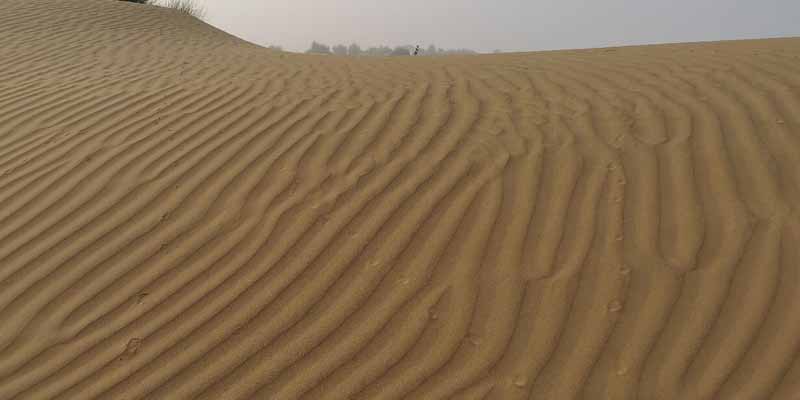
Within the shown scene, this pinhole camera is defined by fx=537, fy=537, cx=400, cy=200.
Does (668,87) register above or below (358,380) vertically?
above

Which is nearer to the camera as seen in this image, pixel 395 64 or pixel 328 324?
pixel 328 324

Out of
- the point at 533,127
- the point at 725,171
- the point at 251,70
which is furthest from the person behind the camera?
the point at 251,70

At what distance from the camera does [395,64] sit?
6.30 metres

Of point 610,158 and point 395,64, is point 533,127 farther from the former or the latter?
point 395,64

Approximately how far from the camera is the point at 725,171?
289 centimetres

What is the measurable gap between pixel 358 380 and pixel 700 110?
9.47 feet

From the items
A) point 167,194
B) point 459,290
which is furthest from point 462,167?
point 167,194

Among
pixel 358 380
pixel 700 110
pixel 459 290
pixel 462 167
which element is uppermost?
pixel 700 110

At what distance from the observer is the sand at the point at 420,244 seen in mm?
2143

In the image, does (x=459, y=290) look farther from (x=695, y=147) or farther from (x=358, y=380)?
(x=695, y=147)

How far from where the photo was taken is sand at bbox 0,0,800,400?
214 centimetres

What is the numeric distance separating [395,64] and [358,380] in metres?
4.76

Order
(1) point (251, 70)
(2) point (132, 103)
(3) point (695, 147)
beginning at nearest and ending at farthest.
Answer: (3) point (695, 147) < (2) point (132, 103) < (1) point (251, 70)

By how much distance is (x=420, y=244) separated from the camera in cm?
272
